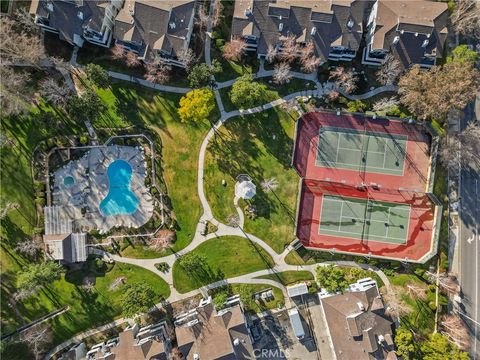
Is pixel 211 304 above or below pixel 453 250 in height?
below

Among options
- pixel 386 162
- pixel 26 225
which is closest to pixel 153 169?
pixel 26 225

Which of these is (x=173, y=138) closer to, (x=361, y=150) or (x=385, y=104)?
(x=361, y=150)

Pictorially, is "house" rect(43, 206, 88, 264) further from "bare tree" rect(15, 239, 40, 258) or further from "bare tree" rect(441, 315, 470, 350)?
"bare tree" rect(441, 315, 470, 350)

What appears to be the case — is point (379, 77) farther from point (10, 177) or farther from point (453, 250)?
point (10, 177)

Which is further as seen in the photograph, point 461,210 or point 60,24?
point 461,210

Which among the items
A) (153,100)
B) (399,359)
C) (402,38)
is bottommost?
(399,359)
